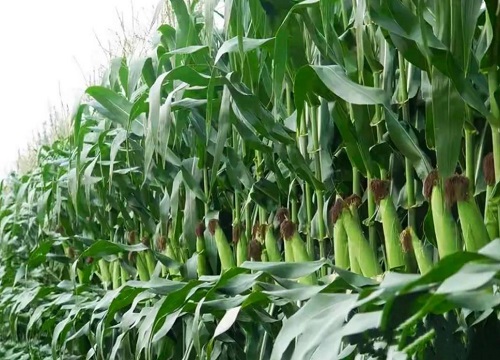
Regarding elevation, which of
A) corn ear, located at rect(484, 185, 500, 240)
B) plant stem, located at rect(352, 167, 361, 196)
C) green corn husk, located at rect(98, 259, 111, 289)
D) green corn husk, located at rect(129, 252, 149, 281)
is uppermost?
plant stem, located at rect(352, 167, 361, 196)

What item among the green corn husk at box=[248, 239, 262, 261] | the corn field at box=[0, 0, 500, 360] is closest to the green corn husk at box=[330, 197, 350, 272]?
the corn field at box=[0, 0, 500, 360]

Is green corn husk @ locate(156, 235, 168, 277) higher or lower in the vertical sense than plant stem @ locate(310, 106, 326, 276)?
lower

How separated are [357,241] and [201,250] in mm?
456

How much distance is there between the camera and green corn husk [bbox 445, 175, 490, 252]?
0.64m

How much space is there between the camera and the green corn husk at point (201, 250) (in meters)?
1.20

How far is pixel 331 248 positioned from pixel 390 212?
0.79 ft

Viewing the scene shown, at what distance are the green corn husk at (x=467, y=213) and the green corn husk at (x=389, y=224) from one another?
10 cm

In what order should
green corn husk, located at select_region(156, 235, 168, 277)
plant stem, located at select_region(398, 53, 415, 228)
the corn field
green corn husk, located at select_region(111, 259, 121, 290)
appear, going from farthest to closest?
1. green corn husk, located at select_region(111, 259, 121, 290)
2. green corn husk, located at select_region(156, 235, 168, 277)
3. plant stem, located at select_region(398, 53, 415, 228)
4. the corn field

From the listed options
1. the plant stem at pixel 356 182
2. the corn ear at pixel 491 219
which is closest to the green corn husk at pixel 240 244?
the plant stem at pixel 356 182

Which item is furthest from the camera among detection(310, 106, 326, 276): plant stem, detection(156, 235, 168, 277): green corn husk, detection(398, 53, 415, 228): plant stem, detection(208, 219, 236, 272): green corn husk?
detection(156, 235, 168, 277): green corn husk

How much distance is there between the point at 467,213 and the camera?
65 centimetres

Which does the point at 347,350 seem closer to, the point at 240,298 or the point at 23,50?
the point at 240,298

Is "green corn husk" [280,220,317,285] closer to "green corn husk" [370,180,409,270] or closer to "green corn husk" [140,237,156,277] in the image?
"green corn husk" [370,180,409,270]

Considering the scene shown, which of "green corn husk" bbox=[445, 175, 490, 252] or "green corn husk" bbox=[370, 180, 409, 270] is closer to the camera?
"green corn husk" bbox=[445, 175, 490, 252]
